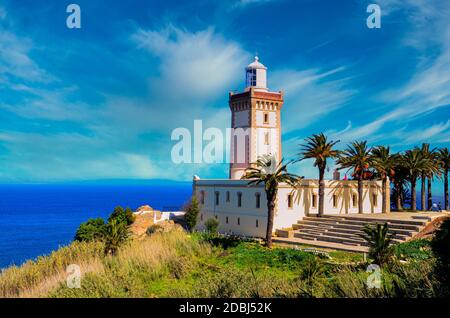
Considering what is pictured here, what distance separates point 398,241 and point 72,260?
18.4 metres

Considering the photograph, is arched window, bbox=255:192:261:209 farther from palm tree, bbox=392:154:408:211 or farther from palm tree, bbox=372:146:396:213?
palm tree, bbox=392:154:408:211

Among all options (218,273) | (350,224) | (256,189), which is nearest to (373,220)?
(350,224)

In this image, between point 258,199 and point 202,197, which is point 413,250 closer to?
point 258,199

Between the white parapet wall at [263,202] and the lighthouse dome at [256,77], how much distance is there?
941 cm

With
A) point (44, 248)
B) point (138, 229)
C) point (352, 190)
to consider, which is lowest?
point (44, 248)

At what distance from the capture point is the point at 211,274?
1736cm

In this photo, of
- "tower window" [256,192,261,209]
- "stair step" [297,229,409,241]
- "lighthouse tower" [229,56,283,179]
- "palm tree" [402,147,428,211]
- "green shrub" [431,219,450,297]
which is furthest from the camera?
"lighthouse tower" [229,56,283,179]

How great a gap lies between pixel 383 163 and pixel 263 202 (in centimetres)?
1117

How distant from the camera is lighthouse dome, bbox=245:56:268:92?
1492 inches

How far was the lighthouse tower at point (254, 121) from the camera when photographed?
36.7 meters

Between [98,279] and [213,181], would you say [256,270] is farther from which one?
[213,181]

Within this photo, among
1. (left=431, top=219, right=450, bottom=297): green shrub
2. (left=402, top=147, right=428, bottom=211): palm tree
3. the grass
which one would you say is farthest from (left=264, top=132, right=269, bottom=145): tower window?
(left=431, top=219, right=450, bottom=297): green shrub

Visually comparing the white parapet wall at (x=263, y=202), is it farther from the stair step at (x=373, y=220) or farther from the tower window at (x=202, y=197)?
the stair step at (x=373, y=220)

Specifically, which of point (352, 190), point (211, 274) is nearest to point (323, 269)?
point (211, 274)
